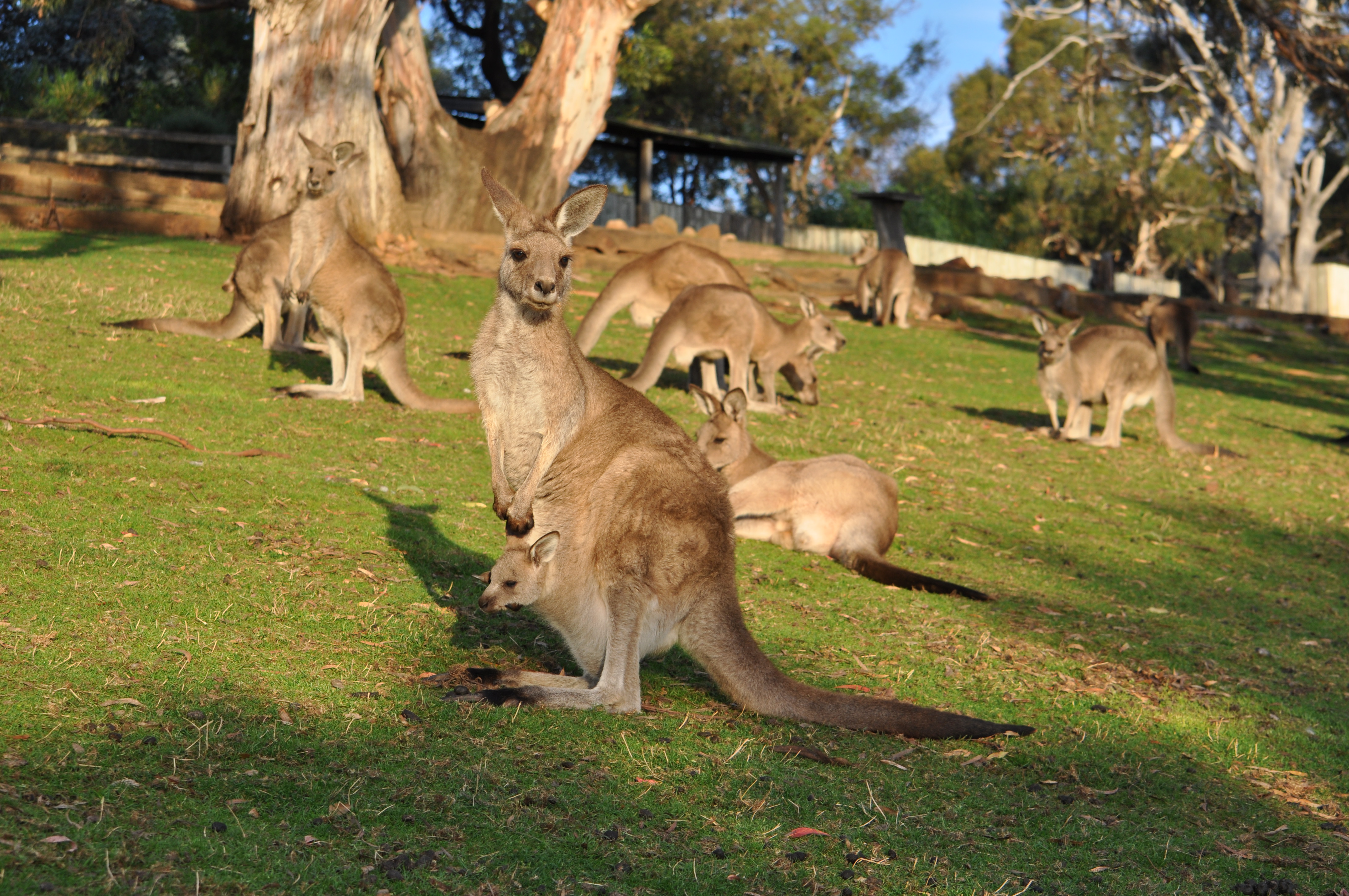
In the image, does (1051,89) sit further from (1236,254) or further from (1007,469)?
(1007,469)

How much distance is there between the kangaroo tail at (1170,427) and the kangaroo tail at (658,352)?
5.06m

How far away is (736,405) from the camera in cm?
739

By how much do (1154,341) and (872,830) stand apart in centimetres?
1632

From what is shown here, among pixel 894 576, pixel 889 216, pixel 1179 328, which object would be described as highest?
pixel 889 216

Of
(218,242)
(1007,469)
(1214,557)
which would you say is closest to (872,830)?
(1214,557)

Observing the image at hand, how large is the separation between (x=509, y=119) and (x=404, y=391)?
999 cm

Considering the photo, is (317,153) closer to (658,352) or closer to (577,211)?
(658,352)

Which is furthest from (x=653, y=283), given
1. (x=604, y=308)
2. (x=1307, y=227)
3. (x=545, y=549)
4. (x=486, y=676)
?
(x=1307, y=227)

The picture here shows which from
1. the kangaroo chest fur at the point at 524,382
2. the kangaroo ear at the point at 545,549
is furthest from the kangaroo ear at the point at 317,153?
the kangaroo ear at the point at 545,549

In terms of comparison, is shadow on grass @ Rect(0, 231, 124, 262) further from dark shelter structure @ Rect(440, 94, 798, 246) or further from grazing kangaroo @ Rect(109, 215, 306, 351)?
dark shelter structure @ Rect(440, 94, 798, 246)

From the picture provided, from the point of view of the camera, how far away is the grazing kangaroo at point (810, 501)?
6.70m

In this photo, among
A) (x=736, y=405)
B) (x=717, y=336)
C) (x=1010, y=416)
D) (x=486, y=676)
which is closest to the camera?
(x=486, y=676)

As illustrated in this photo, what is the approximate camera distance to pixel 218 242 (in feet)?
50.4

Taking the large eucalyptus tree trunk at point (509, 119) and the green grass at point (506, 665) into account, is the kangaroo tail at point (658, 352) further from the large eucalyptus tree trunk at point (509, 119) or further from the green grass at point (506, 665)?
the large eucalyptus tree trunk at point (509, 119)
